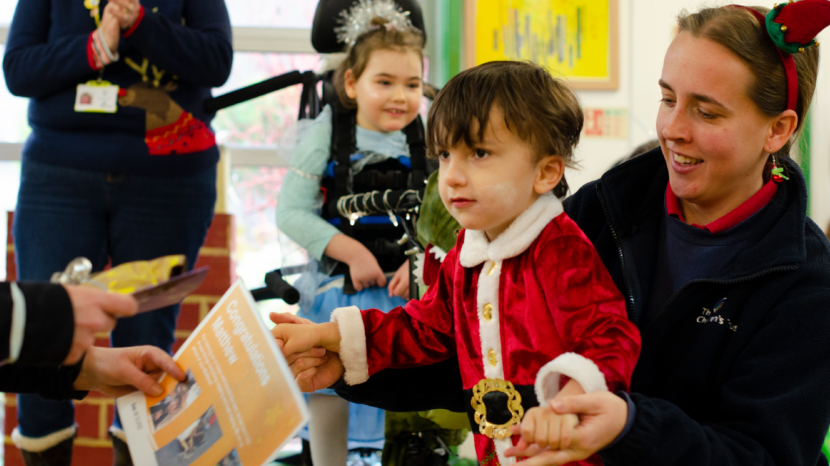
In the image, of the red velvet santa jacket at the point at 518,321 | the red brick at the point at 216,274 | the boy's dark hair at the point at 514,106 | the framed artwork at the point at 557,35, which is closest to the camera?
the red velvet santa jacket at the point at 518,321

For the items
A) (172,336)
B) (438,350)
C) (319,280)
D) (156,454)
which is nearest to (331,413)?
(319,280)

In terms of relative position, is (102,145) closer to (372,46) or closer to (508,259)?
(372,46)

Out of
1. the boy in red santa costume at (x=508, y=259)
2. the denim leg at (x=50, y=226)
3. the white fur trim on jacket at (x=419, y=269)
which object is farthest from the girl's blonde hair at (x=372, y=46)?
the boy in red santa costume at (x=508, y=259)

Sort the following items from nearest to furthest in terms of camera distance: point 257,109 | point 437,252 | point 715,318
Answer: point 715,318, point 437,252, point 257,109

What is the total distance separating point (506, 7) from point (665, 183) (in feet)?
6.70

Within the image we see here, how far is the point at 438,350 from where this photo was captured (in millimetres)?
1109

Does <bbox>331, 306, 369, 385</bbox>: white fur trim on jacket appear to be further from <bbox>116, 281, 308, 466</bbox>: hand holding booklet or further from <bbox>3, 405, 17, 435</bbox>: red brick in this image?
<bbox>3, 405, 17, 435</bbox>: red brick

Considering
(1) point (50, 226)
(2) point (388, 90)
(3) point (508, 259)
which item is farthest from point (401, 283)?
(1) point (50, 226)

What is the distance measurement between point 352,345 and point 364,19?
133cm

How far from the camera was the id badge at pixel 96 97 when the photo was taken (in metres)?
1.82

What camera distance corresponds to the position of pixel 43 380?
44.1 inches

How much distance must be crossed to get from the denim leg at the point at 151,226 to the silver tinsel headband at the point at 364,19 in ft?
2.06

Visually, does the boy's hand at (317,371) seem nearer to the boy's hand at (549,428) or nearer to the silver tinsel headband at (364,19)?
the boy's hand at (549,428)

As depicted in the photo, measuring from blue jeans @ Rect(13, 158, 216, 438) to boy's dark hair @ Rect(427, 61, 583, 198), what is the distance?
1.15 m
